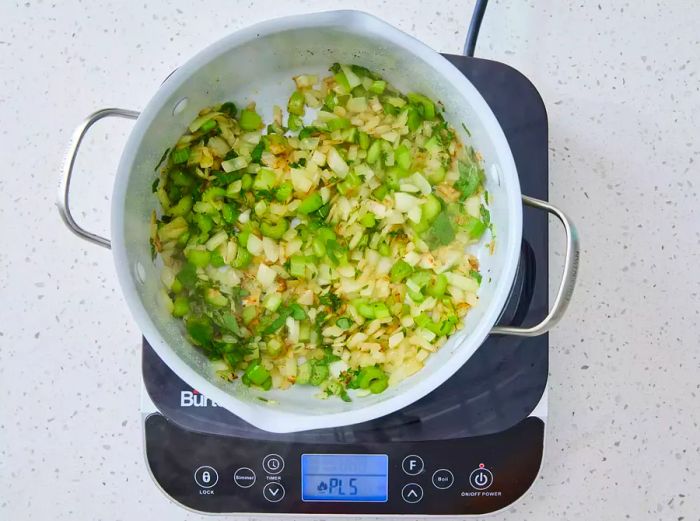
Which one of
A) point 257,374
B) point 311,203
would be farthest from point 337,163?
point 257,374

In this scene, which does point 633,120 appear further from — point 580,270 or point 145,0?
point 145,0

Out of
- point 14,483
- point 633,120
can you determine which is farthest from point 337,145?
point 14,483

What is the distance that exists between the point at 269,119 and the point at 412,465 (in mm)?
443

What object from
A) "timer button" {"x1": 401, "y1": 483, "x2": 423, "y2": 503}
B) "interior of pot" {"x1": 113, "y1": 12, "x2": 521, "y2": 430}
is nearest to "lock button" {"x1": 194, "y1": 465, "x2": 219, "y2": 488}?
"interior of pot" {"x1": 113, "y1": 12, "x2": 521, "y2": 430}

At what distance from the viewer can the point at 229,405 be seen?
0.76 metres

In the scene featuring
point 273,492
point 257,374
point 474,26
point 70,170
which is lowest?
point 273,492

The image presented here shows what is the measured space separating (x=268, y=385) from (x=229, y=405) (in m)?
0.13

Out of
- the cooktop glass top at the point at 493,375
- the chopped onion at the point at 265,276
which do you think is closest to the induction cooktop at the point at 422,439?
the cooktop glass top at the point at 493,375

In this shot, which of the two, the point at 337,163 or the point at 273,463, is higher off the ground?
the point at 337,163

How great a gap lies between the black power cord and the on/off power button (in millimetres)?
483

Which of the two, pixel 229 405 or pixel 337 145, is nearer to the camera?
pixel 229 405

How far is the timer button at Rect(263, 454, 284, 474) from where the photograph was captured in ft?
2.93

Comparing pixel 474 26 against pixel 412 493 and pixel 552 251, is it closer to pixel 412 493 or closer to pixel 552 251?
pixel 552 251

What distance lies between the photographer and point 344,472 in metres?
0.89
